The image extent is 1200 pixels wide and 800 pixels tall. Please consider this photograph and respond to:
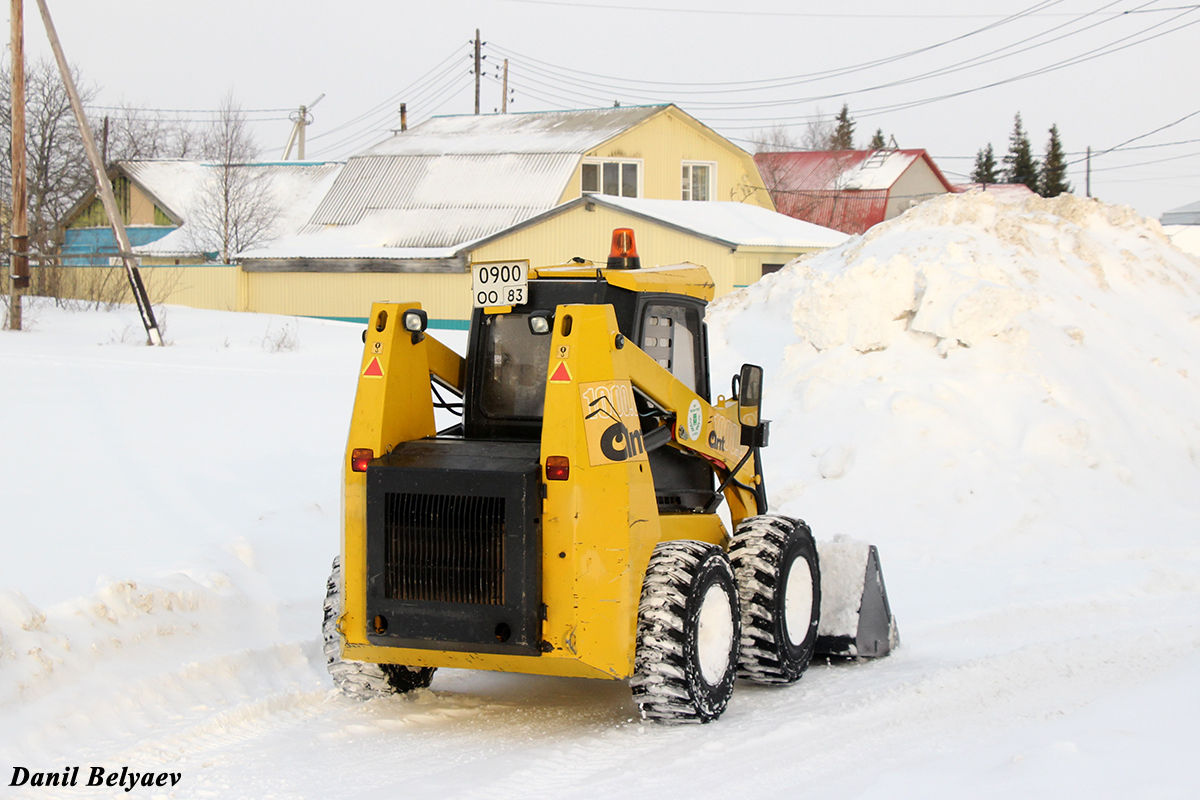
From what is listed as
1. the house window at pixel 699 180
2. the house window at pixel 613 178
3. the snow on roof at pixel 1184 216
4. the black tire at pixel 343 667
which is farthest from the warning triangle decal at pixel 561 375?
the snow on roof at pixel 1184 216

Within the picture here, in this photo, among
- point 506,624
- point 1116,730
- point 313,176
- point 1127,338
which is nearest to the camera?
point 1116,730

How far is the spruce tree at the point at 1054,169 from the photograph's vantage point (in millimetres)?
75250

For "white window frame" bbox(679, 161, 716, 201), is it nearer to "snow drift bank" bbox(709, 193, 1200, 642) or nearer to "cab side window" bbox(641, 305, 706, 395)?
"snow drift bank" bbox(709, 193, 1200, 642)

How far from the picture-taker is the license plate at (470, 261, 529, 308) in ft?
21.4

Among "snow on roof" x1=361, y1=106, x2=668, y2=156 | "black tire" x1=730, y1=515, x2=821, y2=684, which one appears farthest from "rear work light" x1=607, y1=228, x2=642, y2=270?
"snow on roof" x1=361, y1=106, x2=668, y2=156

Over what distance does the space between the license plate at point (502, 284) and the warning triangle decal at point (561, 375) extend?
30.2 inches

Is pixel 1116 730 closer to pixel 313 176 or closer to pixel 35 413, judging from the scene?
pixel 35 413

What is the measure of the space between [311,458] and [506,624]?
6.72 meters

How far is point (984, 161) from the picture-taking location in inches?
3177

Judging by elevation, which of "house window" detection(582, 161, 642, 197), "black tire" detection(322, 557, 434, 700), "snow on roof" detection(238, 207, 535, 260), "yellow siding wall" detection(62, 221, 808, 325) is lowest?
"black tire" detection(322, 557, 434, 700)

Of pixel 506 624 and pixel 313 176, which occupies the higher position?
pixel 313 176

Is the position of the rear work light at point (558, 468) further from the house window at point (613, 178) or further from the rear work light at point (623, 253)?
the house window at point (613, 178)

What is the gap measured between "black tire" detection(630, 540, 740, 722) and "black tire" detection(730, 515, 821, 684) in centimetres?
60

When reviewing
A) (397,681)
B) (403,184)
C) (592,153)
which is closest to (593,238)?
(592,153)
